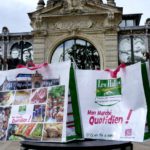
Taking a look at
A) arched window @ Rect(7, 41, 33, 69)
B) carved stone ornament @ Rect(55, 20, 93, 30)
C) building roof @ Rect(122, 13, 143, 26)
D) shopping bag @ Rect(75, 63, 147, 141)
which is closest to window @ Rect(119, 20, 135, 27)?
building roof @ Rect(122, 13, 143, 26)

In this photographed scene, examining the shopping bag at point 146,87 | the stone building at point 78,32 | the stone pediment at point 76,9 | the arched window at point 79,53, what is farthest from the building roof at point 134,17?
the shopping bag at point 146,87

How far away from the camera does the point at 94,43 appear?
72.2 ft

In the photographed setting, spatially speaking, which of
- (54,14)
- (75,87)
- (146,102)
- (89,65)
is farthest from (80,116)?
(54,14)

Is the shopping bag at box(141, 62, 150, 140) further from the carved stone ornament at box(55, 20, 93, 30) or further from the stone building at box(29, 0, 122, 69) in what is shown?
the carved stone ornament at box(55, 20, 93, 30)

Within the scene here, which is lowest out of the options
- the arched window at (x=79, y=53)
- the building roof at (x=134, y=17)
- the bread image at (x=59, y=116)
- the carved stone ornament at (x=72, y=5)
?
the bread image at (x=59, y=116)

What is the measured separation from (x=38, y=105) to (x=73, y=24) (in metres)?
19.1

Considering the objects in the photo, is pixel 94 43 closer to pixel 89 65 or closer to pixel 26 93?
pixel 89 65

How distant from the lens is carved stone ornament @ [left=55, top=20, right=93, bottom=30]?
2231cm

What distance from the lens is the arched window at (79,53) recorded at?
2173cm

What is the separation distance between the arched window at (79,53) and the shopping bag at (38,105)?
17577mm

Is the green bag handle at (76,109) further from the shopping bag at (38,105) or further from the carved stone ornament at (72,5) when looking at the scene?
the carved stone ornament at (72,5)

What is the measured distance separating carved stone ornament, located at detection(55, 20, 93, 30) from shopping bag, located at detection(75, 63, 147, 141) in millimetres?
18840

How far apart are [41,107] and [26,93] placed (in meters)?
0.28

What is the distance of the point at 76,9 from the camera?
22.6 m
